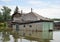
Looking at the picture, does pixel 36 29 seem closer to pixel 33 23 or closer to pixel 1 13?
pixel 33 23

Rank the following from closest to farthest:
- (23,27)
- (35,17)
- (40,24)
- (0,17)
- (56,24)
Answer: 1. (40,24)
2. (23,27)
3. (35,17)
4. (56,24)
5. (0,17)

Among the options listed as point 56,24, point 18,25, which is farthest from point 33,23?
point 56,24

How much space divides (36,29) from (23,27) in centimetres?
358

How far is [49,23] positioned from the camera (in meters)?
43.2

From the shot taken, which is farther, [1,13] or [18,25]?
[1,13]

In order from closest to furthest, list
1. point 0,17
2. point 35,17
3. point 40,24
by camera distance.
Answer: point 40,24
point 35,17
point 0,17

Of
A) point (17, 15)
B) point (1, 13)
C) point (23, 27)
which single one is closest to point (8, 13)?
point (1, 13)

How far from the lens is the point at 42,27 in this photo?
42.2 m

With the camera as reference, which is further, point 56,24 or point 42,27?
point 56,24

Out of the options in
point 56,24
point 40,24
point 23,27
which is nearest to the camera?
point 40,24

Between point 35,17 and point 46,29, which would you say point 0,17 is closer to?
point 35,17

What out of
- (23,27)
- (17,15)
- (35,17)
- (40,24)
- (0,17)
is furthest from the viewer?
(0,17)

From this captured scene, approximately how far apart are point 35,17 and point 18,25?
6.16 meters

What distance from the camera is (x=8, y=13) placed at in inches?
2702
